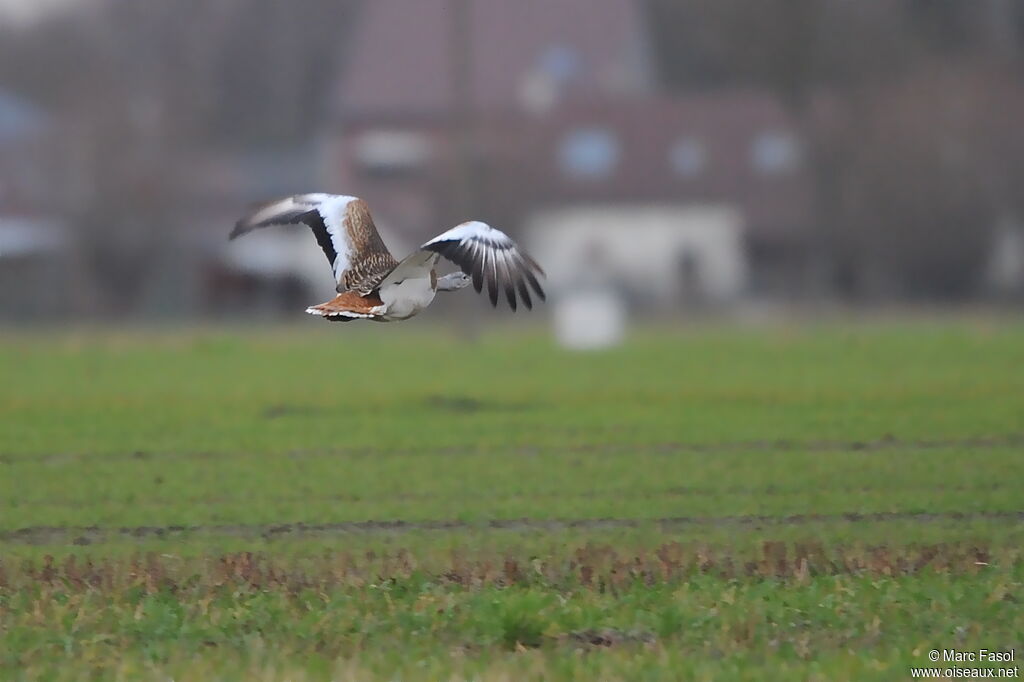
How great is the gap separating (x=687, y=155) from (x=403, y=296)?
48715 mm

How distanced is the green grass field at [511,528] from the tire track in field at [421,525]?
0.15ft

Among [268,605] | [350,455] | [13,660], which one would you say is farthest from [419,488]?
[13,660]

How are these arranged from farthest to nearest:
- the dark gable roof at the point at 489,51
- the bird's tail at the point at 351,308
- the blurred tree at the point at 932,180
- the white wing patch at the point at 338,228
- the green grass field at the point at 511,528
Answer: the dark gable roof at the point at 489,51
the blurred tree at the point at 932,180
the white wing patch at the point at 338,228
the bird's tail at the point at 351,308
the green grass field at the point at 511,528

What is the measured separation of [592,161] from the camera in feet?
191

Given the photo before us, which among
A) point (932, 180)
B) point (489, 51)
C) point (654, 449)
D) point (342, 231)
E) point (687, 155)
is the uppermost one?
point (489, 51)

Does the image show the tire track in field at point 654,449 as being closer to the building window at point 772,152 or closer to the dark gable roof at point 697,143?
the dark gable roof at point 697,143

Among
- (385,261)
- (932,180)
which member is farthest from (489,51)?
(385,261)

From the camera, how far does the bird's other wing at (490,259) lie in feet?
37.1

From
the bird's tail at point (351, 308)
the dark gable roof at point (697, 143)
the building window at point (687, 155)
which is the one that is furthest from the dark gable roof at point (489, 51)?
the bird's tail at point (351, 308)

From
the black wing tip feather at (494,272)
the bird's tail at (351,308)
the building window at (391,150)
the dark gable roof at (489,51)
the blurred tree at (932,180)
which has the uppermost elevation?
the dark gable roof at (489,51)

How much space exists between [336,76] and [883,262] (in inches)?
1122

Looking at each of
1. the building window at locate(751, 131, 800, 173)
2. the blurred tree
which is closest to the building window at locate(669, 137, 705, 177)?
the building window at locate(751, 131, 800, 173)

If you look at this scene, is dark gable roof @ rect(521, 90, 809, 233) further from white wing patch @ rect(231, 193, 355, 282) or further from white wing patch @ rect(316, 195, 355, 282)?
white wing patch @ rect(316, 195, 355, 282)

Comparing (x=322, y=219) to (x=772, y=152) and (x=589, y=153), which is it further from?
(x=772, y=152)
